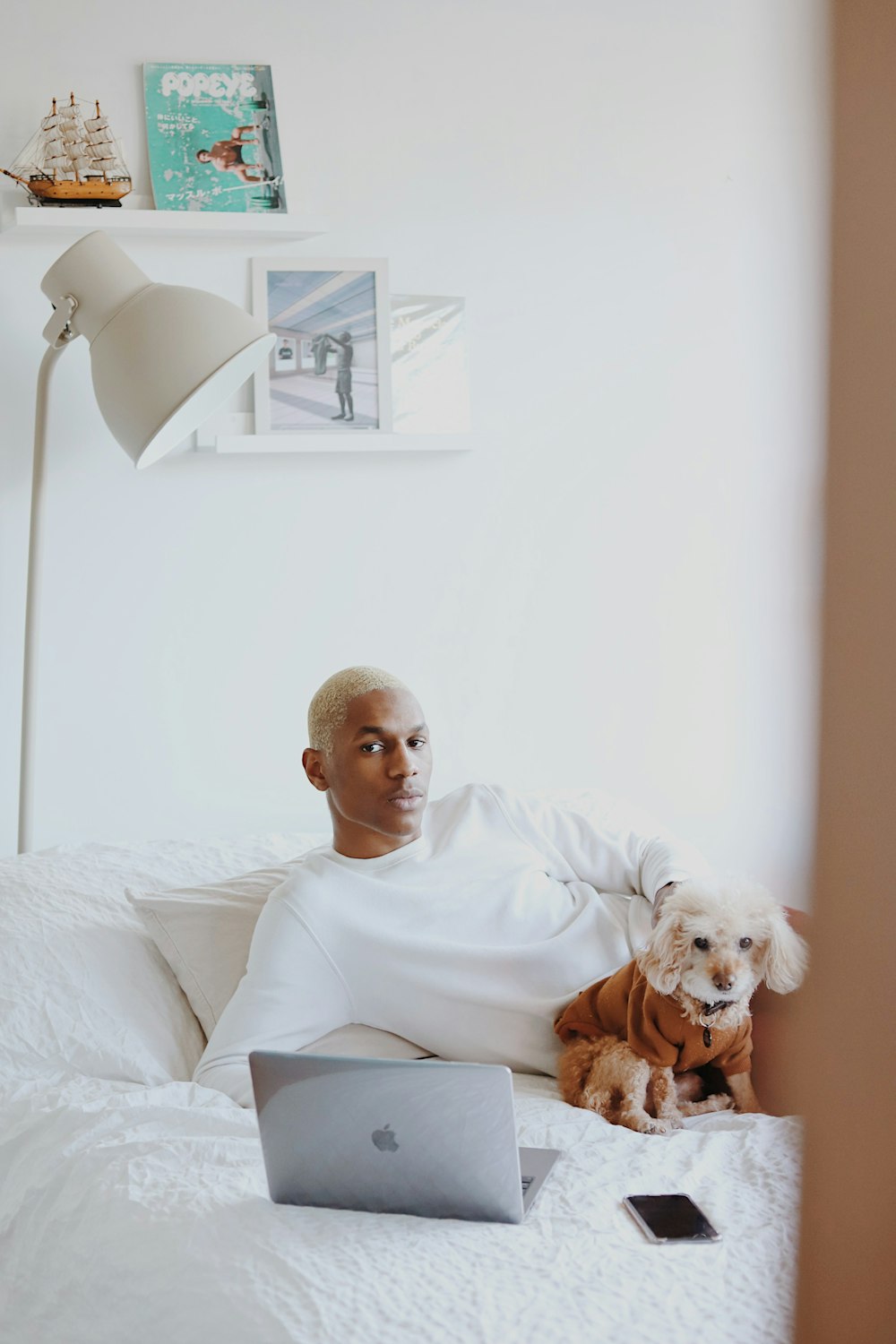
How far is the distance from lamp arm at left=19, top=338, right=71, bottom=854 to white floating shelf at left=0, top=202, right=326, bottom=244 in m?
0.29

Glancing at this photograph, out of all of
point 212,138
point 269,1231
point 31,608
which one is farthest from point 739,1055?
point 212,138

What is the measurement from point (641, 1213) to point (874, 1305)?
105 centimetres

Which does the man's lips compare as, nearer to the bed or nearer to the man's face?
the man's face

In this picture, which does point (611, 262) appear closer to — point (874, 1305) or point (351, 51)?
point (351, 51)

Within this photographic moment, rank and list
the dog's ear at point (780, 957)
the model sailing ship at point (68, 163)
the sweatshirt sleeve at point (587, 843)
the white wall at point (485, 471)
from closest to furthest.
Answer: the dog's ear at point (780, 957)
the sweatshirt sleeve at point (587, 843)
the model sailing ship at point (68, 163)
the white wall at point (485, 471)

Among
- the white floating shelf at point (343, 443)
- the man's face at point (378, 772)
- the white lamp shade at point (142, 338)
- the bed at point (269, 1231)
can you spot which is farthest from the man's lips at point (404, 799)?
the white floating shelf at point (343, 443)

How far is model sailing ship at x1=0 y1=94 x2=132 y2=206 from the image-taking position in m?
2.07

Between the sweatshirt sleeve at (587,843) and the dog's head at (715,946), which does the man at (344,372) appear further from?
the dog's head at (715,946)

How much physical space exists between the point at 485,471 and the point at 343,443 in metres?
0.29

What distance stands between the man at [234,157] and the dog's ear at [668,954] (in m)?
1.55

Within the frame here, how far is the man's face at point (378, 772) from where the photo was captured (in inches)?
66.2

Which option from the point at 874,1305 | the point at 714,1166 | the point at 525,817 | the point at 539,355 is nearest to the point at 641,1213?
the point at 714,1166

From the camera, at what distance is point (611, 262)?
95.1 inches

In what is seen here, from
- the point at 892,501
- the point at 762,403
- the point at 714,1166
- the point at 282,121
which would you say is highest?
the point at 282,121
